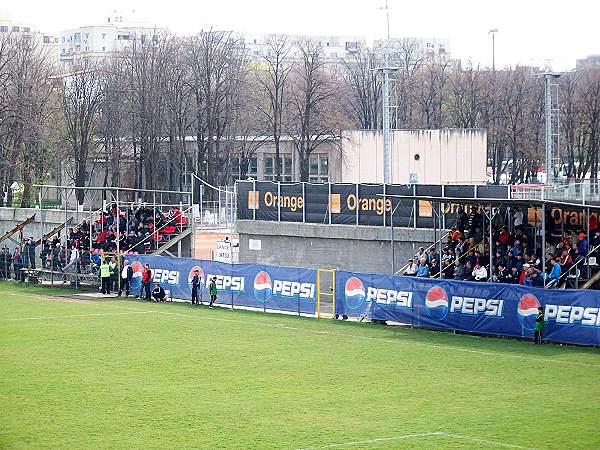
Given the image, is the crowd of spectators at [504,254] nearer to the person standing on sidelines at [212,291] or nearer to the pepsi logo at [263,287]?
the pepsi logo at [263,287]

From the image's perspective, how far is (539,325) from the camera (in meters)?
31.5

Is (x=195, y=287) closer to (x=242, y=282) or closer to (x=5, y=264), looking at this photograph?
(x=242, y=282)

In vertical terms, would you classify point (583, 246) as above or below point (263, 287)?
above

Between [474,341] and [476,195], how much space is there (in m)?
11.3

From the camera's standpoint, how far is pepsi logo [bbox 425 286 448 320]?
3472 centimetres

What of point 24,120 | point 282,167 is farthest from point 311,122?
point 24,120

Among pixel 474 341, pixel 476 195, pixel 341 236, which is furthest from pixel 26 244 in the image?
pixel 474 341

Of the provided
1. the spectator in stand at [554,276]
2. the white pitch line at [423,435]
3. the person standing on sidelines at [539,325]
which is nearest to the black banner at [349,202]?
the spectator in stand at [554,276]

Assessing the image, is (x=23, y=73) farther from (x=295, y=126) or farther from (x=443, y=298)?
(x=443, y=298)

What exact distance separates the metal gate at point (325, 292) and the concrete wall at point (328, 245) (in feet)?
16.0

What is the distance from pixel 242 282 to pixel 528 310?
13.5 metres

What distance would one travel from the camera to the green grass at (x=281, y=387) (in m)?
19.8

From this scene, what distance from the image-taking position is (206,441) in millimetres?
19312

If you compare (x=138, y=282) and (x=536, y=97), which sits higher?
(x=536, y=97)
